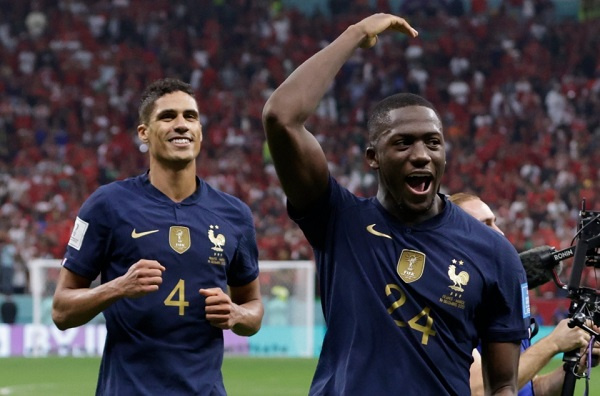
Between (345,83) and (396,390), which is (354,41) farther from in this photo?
(345,83)

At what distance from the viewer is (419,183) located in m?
3.28

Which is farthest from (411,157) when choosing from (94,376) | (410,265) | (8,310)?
(8,310)

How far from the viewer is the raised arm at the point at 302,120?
10.4ft

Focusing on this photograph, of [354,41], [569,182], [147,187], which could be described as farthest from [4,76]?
[354,41]

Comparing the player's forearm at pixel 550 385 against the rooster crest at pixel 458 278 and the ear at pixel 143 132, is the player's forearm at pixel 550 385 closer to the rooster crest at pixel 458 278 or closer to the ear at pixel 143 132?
the rooster crest at pixel 458 278

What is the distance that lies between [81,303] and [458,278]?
2.09 meters

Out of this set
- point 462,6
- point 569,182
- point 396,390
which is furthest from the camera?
point 462,6

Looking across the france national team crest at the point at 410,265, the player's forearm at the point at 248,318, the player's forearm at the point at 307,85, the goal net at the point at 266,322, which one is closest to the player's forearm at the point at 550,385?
the player's forearm at the point at 248,318

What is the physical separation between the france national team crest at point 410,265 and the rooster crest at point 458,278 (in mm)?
84

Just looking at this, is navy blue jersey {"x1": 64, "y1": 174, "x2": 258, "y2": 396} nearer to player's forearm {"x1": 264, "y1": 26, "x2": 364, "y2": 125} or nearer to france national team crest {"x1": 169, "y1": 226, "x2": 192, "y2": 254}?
france national team crest {"x1": 169, "y1": 226, "x2": 192, "y2": 254}

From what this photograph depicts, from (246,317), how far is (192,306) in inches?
11.0

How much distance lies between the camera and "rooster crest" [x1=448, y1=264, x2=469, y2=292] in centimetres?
330

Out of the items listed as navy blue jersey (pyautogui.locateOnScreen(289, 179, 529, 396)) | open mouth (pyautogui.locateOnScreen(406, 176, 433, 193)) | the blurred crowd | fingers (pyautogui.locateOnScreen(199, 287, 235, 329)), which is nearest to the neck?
fingers (pyautogui.locateOnScreen(199, 287, 235, 329))

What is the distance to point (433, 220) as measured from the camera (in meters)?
3.40
